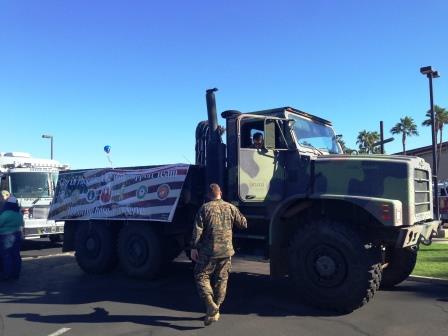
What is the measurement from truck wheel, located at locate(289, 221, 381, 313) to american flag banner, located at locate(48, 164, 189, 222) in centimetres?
258

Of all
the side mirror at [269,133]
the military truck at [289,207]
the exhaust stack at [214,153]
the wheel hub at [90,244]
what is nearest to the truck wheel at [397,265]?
the military truck at [289,207]

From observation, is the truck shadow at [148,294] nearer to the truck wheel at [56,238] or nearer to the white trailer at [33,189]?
the white trailer at [33,189]

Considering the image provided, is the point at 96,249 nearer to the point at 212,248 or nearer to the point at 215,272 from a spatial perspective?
the point at 215,272

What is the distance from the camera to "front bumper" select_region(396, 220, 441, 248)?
6.32 metres

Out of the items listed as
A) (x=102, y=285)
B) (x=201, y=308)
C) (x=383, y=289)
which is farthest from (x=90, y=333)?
(x=383, y=289)

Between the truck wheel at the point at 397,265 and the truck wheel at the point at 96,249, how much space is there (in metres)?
5.14

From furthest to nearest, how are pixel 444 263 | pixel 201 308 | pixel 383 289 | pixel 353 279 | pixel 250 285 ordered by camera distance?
pixel 444 263 < pixel 250 285 < pixel 383 289 < pixel 201 308 < pixel 353 279

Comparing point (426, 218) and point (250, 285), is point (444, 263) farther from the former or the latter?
point (250, 285)

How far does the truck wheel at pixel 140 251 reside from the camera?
8836 millimetres

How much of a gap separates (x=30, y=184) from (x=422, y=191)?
448 inches

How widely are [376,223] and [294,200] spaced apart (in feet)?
3.76

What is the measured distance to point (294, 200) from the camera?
700cm

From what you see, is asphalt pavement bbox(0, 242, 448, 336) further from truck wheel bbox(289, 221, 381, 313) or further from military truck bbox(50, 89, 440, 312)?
military truck bbox(50, 89, 440, 312)

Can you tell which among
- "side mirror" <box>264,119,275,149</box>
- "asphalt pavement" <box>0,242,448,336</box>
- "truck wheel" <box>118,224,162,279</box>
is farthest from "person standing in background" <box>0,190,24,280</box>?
"side mirror" <box>264,119,275,149</box>
